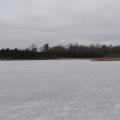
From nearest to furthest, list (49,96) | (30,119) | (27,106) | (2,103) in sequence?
1. (30,119)
2. (27,106)
3. (2,103)
4. (49,96)

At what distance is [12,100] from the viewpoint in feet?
21.3

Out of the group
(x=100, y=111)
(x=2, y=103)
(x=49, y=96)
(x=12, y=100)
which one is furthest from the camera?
(x=49, y=96)

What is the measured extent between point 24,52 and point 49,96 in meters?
63.7

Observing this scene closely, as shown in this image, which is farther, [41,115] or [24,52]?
[24,52]

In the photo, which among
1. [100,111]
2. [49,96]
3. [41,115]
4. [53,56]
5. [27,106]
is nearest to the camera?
[41,115]

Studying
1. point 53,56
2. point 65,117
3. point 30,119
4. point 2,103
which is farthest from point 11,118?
point 53,56

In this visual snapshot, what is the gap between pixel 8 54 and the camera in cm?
6981

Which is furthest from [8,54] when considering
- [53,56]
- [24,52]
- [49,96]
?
[49,96]

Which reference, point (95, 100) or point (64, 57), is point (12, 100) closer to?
point (95, 100)

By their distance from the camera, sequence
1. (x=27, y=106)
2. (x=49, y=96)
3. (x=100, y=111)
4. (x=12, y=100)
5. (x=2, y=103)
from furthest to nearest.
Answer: (x=49, y=96)
(x=12, y=100)
(x=2, y=103)
(x=27, y=106)
(x=100, y=111)

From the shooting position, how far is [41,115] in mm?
4875

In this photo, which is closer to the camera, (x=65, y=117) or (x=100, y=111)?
(x=65, y=117)

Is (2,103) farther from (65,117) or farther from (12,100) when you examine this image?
Answer: (65,117)

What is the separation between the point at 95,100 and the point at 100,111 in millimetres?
1315
